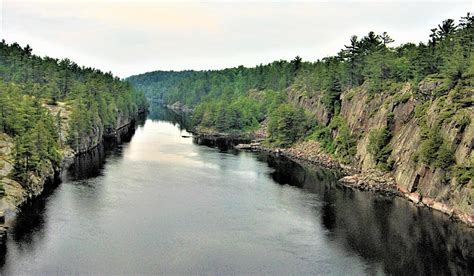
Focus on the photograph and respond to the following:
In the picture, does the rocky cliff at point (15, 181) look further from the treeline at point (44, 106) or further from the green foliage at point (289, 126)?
the green foliage at point (289, 126)

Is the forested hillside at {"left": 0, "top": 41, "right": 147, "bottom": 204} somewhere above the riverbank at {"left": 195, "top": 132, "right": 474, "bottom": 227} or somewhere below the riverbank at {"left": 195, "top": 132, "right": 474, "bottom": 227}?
above

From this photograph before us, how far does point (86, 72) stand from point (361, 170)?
129 meters

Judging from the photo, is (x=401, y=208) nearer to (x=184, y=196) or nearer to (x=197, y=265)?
(x=184, y=196)

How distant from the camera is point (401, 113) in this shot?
99.2 m

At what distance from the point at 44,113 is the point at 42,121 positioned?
780 centimetres

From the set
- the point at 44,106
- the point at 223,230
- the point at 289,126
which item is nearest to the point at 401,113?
the point at 289,126

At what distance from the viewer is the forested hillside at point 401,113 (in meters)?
76.5

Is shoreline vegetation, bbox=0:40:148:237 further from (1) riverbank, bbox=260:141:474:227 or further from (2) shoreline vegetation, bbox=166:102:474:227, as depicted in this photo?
(1) riverbank, bbox=260:141:474:227

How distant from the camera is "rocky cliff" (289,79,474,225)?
72.2m

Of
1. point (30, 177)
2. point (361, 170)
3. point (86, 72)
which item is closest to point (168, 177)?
point (30, 177)

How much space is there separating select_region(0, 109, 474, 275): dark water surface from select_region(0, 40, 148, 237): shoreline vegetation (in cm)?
411

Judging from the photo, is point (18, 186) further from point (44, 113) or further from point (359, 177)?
point (359, 177)

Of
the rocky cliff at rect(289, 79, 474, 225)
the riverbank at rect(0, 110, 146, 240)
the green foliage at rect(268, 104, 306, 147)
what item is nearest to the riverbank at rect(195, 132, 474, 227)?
the rocky cliff at rect(289, 79, 474, 225)

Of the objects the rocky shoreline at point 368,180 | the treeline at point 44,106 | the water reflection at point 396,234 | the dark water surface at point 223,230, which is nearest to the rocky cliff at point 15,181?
the treeline at point 44,106
